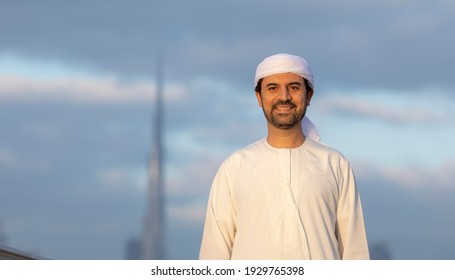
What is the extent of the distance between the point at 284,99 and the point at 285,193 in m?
0.66

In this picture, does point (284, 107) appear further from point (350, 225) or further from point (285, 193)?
point (350, 225)

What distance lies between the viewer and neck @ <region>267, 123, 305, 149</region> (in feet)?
18.1

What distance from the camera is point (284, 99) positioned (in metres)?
5.29

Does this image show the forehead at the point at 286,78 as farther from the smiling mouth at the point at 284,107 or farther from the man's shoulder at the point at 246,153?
the man's shoulder at the point at 246,153

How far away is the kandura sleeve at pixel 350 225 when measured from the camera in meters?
5.53

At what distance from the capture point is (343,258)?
5570 mm

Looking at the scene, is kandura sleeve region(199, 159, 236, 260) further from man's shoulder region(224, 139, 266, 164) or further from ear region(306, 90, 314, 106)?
ear region(306, 90, 314, 106)

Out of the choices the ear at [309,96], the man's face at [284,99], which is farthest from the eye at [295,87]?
the ear at [309,96]

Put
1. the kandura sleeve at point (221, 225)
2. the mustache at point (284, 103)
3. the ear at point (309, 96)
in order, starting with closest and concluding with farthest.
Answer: the mustache at point (284, 103) < the ear at point (309, 96) < the kandura sleeve at point (221, 225)

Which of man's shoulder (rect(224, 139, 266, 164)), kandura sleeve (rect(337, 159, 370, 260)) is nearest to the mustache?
man's shoulder (rect(224, 139, 266, 164))
